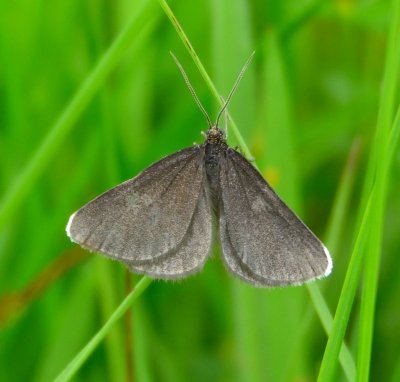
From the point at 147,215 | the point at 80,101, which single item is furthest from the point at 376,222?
the point at 80,101

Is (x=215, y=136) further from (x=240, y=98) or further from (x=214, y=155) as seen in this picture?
(x=240, y=98)

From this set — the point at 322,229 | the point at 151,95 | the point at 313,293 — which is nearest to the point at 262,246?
the point at 313,293

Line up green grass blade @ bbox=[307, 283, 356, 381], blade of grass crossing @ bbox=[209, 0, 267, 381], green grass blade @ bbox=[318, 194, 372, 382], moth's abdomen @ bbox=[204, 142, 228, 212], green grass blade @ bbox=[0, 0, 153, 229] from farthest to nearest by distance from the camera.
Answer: blade of grass crossing @ bbox=[209, 0, 267, 381] → moth's abdomen @ bbox=[204, 142, 228, 212] → green grass blade @ bbox=[0, 0, 153, 229] → green grass blade @ bbox=[307, 283, 356, 381] → green grass blade @ bbox=[318, 194, 372, 382]

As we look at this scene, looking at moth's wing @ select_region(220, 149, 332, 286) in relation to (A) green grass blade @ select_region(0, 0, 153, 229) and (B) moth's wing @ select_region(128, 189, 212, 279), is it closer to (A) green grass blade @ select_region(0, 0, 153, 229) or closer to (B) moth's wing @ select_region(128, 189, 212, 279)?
(B) moth's wing @ select_region(128, 189, 212, 279)

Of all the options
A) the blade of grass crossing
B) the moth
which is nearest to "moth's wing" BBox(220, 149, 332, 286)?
the moth

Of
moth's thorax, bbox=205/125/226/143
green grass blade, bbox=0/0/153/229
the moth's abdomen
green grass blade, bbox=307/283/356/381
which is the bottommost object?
green grass blade, bbox=307/283/356/381

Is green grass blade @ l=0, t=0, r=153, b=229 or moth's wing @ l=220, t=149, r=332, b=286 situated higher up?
green grass blade @ l=0, t=0, r=153, b=229

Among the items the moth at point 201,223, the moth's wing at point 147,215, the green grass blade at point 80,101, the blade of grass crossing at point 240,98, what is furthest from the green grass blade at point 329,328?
the green grass blade at point 80,101
